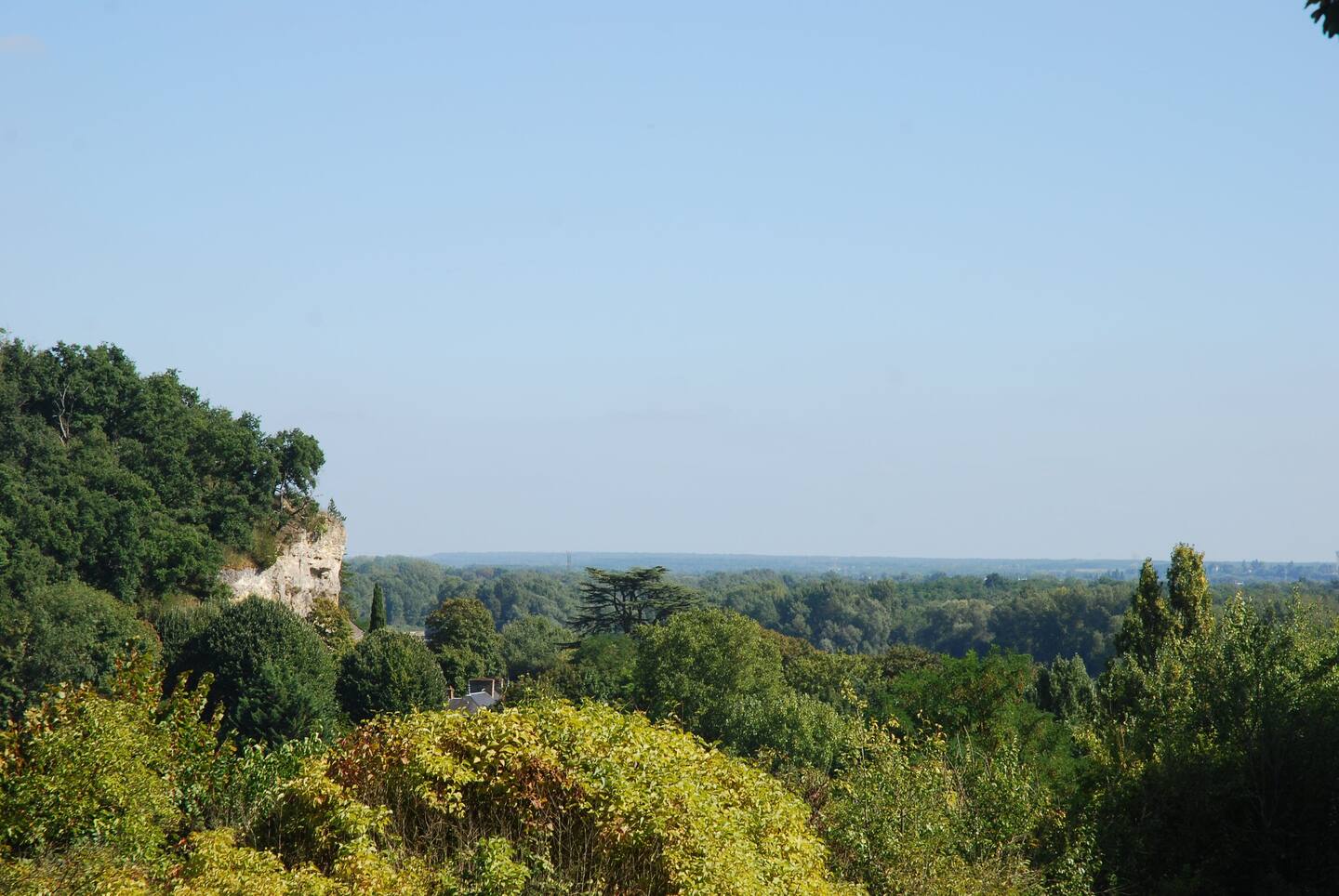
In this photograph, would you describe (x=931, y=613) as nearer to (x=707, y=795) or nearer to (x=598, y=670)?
(x=598, y=670)

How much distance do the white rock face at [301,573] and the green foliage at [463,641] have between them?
6308 millimetres

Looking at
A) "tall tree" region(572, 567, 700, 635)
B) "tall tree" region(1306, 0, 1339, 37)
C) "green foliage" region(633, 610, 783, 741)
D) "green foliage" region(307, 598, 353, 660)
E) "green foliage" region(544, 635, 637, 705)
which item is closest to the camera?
"tall tree" region(1306, 0, 1339, 37)

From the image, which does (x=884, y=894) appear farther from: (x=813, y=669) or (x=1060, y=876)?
(x=813, y=669)

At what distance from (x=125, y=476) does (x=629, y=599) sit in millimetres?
26471

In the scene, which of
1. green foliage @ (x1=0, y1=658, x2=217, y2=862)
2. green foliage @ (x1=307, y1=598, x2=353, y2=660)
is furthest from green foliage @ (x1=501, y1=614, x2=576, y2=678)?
green foliage @ (x1=0, y1=658, x2=217, y2=862)

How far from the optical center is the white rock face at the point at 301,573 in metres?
60.5

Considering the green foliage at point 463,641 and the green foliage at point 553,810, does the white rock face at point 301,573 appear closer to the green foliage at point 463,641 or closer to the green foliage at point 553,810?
the green foliage at point 463,641

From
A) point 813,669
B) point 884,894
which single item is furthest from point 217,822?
point 813,669

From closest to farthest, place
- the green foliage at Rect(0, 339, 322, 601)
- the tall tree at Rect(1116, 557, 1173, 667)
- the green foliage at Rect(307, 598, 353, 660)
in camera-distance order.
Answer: the tall tree at Rect(1116, 557, 1173, 667) < the green foliage at Rect(0, 339, 322, 601) < the green foliage at Rect(307, 598, 353, 660)

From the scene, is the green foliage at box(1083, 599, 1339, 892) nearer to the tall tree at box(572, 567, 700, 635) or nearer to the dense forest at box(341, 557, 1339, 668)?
the tall tree at box(572, 567, 700, 635)

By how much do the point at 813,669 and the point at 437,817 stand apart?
4809 cm

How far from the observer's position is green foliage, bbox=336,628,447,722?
159ft

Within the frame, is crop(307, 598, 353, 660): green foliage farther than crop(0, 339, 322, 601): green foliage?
Yes

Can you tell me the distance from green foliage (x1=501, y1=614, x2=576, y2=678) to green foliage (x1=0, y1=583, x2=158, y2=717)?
86.3ft
